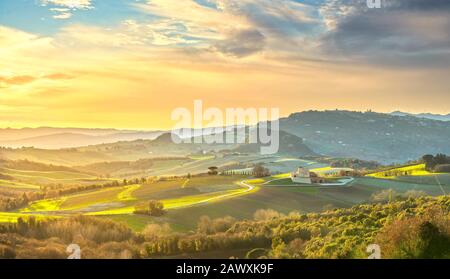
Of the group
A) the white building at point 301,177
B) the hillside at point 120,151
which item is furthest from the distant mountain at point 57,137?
the white building at point 301,177

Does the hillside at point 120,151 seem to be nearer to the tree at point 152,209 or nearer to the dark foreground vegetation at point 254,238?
the tree at point 152,209

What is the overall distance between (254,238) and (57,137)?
10428 millimetres

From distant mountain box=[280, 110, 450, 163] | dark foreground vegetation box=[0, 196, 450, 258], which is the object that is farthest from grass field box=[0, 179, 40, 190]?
distant mountain box=[280, 110, 450, 163]

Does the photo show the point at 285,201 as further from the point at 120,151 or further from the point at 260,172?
the point at 120,151

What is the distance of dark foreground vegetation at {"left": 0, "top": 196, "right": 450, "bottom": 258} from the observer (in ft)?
29.2

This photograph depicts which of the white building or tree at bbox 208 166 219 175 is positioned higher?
tree at bbox 208 166 219 175

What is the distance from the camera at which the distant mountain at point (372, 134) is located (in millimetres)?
23556

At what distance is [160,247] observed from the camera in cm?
1082

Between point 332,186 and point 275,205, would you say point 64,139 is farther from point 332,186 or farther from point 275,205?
point 332,186

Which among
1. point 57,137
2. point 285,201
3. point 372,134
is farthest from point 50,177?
point 372,134

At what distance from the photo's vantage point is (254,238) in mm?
11125

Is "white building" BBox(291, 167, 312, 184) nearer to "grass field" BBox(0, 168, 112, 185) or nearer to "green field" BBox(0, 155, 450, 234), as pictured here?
"green field" BBox(0, 155, 450, 234)

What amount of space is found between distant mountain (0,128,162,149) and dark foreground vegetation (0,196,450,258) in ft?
16.3
